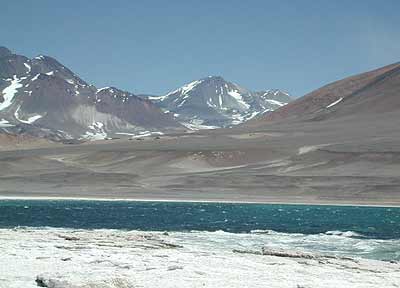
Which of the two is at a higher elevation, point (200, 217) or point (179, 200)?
point (179, 200)

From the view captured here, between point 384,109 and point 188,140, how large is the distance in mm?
48924

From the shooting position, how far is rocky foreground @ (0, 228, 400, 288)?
56.0ft

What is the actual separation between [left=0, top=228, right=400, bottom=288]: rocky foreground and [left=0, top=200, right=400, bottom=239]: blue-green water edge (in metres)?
15.4

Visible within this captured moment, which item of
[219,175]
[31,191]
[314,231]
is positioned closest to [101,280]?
[314,231]

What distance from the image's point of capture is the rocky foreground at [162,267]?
1708 cm

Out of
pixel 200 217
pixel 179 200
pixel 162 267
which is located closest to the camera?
pixel 162 267

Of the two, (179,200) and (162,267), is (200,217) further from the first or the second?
(162,267)

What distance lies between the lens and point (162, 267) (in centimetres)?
1962

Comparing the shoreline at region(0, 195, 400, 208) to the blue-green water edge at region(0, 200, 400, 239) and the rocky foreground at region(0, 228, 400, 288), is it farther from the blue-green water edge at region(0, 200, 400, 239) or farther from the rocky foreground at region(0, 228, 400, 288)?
the rocky foreground at region(0, 228, 400, 288)

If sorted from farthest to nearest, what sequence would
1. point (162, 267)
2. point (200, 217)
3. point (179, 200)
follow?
point (179, 200), point (200, 217), point (162, 267)

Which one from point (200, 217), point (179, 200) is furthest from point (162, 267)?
point (179, 200)

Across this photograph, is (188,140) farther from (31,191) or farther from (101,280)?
(101,280)

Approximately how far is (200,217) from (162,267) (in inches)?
1192

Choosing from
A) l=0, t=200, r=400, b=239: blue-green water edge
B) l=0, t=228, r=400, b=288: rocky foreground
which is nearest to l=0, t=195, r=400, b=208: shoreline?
l=0, t=200, r=400, b=239: blue-green water edge
